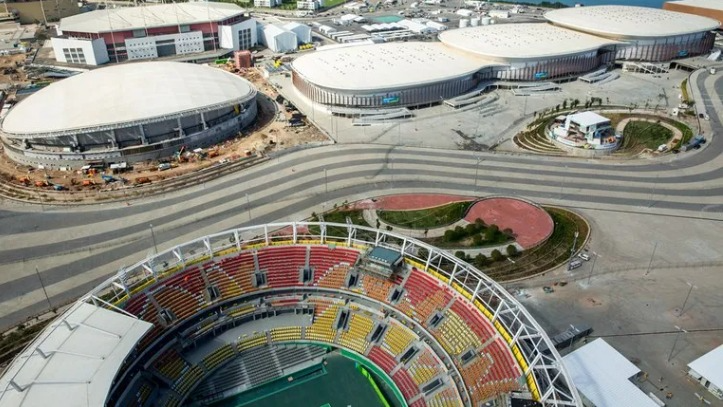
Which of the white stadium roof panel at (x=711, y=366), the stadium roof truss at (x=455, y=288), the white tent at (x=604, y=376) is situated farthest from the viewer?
the white stadium roof panel at (x=711, y=366)

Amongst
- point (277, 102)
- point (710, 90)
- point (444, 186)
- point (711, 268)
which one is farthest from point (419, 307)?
point (710, 90)

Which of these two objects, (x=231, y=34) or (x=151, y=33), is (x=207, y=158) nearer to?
(x=231, y=34)

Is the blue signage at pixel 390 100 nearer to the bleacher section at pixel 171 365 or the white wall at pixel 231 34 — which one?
the white wall at pixel 231 34

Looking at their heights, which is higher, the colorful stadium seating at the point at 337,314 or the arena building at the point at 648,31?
the arena building at the point at 648,31

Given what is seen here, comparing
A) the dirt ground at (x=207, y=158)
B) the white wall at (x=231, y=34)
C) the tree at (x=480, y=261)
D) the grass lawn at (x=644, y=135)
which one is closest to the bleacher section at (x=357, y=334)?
the tree at (x=480, y=261)

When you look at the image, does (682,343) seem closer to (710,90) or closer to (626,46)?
(710,90)

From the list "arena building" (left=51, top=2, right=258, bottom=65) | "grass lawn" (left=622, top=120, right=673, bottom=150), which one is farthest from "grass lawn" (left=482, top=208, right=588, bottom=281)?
"arena building" (left=51, top=2, right=258, bottom=65)
